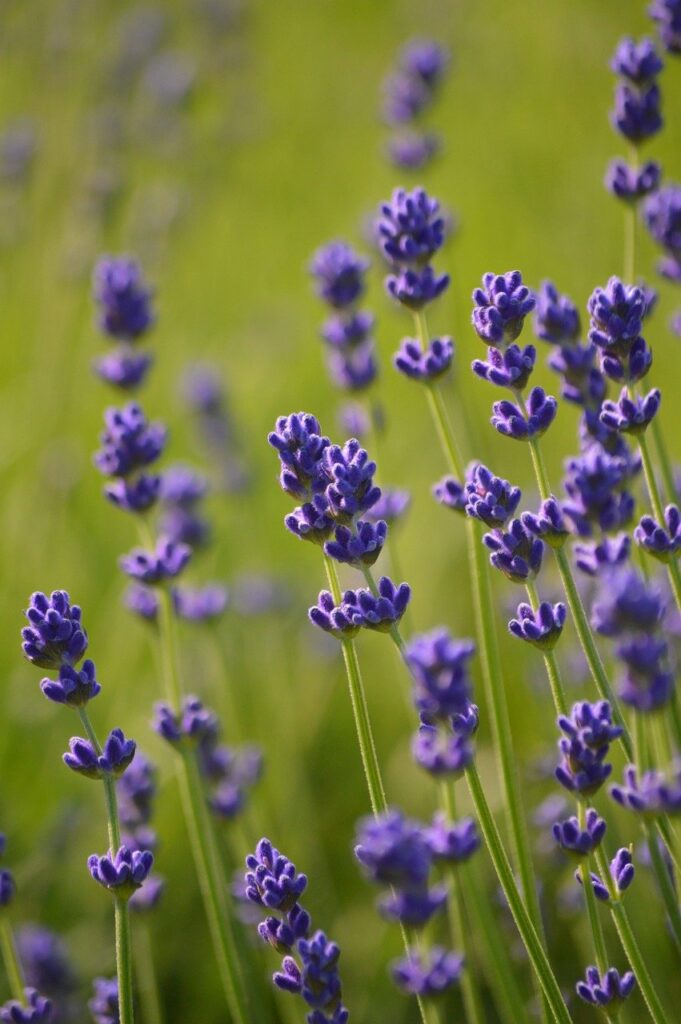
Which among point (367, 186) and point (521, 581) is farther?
point (367, 186)

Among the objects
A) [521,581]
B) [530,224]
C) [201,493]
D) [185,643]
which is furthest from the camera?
[530,224]

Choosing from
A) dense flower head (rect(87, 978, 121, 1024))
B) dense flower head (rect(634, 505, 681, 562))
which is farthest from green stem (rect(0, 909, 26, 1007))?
dense flower head (rect(634, 505, 681, 562))

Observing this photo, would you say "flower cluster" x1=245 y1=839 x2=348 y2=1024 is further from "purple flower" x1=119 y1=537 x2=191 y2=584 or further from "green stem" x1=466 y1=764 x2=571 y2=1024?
"purple flower" x1=119 y1=537 x2=191 y2=584

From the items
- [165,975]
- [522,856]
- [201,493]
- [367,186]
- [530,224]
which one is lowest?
[165,975]

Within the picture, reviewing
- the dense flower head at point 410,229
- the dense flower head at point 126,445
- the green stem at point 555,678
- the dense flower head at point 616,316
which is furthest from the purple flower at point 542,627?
the dense flower head at point 126,445

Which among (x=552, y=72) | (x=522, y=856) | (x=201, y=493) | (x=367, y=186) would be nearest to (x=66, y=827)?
(x=201, y=493)

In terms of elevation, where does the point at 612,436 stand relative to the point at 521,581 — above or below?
above

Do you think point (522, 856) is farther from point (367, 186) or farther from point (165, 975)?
point (367, 186)
